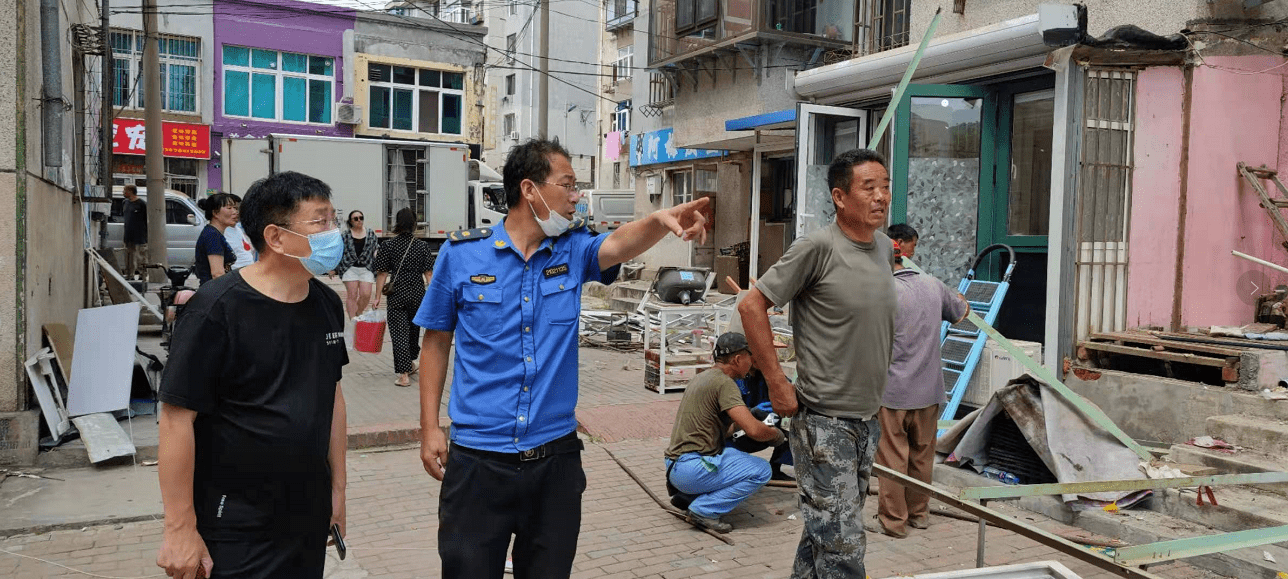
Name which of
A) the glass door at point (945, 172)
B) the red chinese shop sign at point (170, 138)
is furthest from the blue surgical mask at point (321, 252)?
the red chinese shop sign at point (170, 138)

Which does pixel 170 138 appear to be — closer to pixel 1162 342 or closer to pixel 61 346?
pixel 61 346

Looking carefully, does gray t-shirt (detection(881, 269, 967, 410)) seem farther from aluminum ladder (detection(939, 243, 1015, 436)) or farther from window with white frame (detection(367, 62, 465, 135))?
window with white frame (detection(367, 62, 465, 135))

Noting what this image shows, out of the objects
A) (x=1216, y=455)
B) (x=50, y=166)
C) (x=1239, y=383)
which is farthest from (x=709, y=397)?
(x=50, y=166)

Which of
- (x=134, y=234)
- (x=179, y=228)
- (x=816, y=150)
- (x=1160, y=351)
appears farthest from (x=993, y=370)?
(x=179, y=228)

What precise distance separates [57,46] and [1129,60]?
841 centimetres

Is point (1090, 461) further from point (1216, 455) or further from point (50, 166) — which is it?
point (50, 166)

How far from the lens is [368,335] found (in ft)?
30.7

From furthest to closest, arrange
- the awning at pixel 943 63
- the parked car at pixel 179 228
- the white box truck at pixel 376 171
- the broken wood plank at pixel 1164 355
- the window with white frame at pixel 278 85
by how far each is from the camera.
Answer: the window with white frame at pixel 278 85 < the white box truck at pixel 376 171 < the parked car at pixel 179 228 < the awning at pixel 943 63 < the broken wood plank at pixel 1164 355

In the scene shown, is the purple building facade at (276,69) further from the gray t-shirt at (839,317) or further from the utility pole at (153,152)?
the gray t-shirt at (839,317)

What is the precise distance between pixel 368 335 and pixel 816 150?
5.12 meters

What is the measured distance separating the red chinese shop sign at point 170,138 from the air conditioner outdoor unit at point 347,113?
365 cm

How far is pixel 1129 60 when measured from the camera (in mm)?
7672

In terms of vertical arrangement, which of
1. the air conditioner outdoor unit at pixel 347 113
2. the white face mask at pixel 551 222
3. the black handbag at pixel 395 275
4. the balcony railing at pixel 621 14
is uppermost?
the balcony railing at pixel 621 14

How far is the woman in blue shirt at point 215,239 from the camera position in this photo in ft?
27.5
